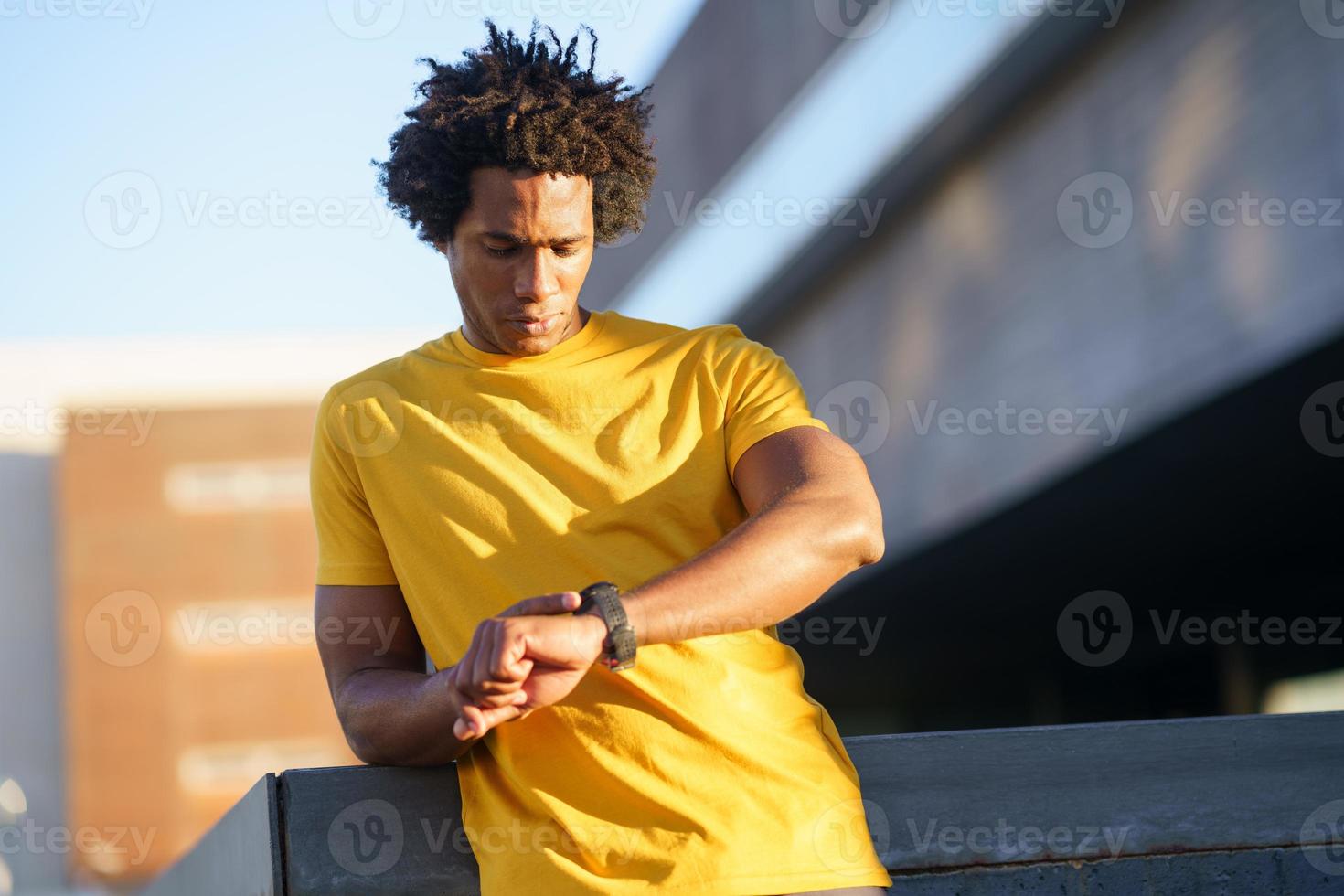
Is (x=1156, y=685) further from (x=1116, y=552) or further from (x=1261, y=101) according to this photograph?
(x=1261, y=101)

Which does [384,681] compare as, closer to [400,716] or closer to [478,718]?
[400,716]

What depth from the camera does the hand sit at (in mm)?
1840

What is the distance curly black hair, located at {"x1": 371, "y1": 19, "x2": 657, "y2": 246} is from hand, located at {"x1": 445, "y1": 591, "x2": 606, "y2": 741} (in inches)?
32.4

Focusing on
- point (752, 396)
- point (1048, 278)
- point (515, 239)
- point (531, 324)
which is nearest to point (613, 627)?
point (752, 396)

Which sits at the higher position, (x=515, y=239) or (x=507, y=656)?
(x=515, y=239)

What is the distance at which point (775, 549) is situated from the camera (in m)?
2.03

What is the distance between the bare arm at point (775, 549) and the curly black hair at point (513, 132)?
0.62 metres

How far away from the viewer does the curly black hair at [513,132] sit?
7.79 ft

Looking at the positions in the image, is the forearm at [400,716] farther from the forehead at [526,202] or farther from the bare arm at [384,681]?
the forehead at [526,202]

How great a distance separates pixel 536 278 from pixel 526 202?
0.13 m

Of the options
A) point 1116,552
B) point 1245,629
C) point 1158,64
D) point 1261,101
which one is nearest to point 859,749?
point 1261,101

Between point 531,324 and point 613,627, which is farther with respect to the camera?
point 531,324

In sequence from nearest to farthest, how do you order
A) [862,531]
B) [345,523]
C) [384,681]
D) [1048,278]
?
[862,531] < [384,681] < [345,523] < [1048,278]

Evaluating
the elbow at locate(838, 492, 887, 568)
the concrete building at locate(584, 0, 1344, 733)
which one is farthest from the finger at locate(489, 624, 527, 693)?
the concrete building at locate(584, 0, 1344, 733)
